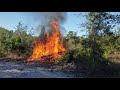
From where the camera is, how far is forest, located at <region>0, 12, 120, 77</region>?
22.7 ft

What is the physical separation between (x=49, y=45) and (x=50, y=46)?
0.12 ft

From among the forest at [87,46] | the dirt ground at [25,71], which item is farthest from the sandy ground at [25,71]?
the forest at [87,46]

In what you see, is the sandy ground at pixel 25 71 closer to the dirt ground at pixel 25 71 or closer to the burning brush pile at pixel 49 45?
the dirt ground at pixel 25 71

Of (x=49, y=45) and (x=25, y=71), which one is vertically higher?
(x=49, y=45)

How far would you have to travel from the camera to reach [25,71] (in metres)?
6.75

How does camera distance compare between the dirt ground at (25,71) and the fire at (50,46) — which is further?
the fire at (50,46)

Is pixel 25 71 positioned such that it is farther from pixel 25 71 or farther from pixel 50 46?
pixel 50 46

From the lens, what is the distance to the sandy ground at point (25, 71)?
6.66 m

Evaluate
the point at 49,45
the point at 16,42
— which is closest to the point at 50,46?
the point at 49,45

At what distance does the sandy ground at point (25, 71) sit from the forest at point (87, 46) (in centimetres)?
19
